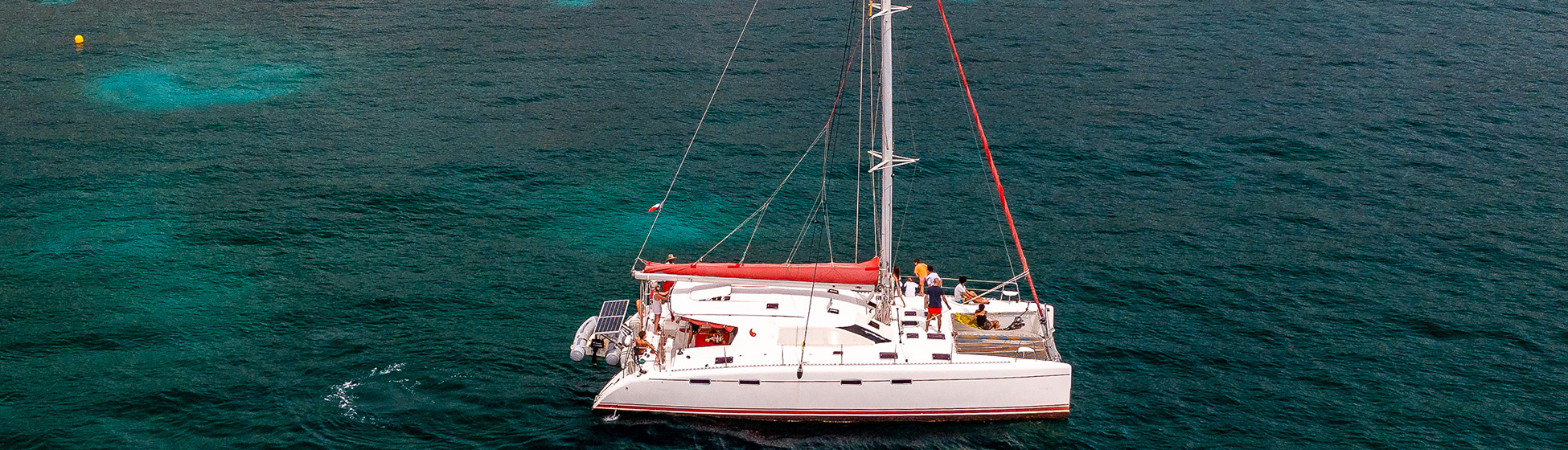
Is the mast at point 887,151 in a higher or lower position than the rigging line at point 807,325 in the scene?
higher

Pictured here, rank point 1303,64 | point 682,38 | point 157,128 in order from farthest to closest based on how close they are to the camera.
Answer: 1. point 682,38
2. point 1303,64
3. point 157,128

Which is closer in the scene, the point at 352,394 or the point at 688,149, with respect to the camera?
the point at 352,394

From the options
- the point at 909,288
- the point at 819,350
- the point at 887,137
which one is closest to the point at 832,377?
the point at 819,350

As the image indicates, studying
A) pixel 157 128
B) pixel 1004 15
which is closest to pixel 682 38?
pixel 1004 15

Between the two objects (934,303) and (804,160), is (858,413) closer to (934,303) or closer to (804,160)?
(934,303)

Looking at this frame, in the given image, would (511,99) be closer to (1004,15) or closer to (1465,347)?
(1004,15)

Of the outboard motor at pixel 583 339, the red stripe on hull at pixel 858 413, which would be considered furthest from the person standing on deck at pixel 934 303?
the outboard motor at pixel 583 339

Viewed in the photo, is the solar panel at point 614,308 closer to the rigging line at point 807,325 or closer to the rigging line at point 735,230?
the rigging line at point 807,325
